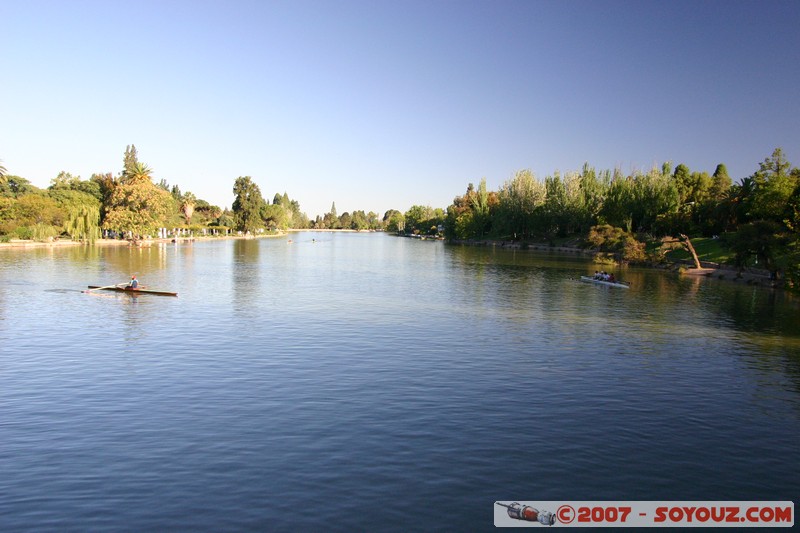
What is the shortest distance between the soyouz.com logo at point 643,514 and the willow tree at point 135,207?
134m

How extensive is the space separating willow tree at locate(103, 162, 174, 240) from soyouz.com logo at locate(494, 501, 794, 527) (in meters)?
134

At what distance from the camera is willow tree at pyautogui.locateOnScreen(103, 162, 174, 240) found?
129625 millimetres

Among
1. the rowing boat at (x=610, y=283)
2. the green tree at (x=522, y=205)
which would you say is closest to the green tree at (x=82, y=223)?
the rowing boat at (x=610, y=283)

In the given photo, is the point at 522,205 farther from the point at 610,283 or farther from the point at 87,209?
the point at 87,209

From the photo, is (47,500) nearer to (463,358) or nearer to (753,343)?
(463,358)

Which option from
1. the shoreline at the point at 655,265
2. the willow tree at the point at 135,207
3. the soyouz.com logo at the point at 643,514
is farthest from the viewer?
the willow tree at the point at 135,207

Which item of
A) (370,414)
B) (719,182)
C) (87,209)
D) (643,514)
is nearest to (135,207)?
(87,209)

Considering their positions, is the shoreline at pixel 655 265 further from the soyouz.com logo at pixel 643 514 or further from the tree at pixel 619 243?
the soyouz.com logo at pixel 643 514

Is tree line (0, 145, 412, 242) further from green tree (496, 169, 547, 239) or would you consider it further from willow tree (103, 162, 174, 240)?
green tree (496, 169, 547, 239)

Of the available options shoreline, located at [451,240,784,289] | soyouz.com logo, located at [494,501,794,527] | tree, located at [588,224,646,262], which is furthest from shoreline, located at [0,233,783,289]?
soyouz.com logo, located at [494,501,794,527]

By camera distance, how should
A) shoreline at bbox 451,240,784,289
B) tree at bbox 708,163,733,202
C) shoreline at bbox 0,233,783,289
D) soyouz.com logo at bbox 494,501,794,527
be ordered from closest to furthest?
soyouz.com logo at bbox 494,501,794,527 < shoreline at bbox 451,240,784,289 < shoreline at bbox 0,233,783,289 < tree at bbox 708,163,733,202

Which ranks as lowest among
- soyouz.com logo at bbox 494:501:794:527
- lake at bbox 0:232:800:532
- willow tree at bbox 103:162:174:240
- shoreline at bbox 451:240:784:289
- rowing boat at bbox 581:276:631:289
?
soyouz.com logo at bbox 494:501:794:527

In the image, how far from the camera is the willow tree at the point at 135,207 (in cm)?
12962

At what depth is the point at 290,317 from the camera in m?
42.6
